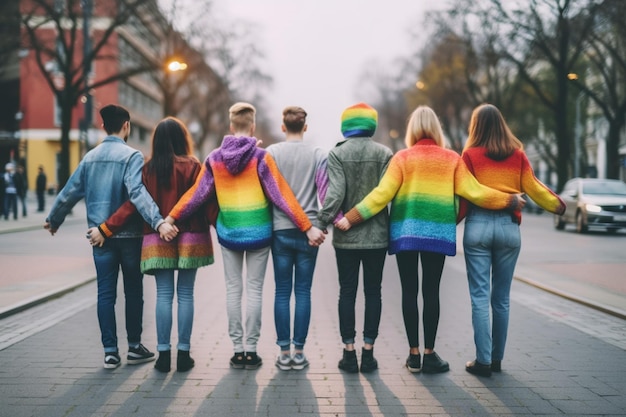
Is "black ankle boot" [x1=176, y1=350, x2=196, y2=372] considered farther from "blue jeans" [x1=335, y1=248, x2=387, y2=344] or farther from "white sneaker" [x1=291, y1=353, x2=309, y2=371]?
"blue jeans" [x1=335, y1=248, x2=387, y2=344]

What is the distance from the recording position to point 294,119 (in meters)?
4.95

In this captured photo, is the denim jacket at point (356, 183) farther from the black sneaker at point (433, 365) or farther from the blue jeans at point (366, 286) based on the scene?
the black sneaker at point (433, 365)

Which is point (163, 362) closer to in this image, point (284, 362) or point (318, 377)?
point (284, 362)

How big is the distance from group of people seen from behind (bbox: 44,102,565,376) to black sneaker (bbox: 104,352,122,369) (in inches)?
0.4

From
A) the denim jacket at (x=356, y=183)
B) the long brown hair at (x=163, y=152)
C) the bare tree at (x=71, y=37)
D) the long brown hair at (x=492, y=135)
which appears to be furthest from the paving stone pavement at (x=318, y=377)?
the bare tree at (x=71, y=37)

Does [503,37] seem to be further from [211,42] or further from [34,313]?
[34,313]

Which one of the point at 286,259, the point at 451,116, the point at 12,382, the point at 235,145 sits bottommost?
the point at 12,382

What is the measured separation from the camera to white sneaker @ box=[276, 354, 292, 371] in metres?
4.84

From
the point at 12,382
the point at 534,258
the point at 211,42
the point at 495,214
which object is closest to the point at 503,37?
the point at 211,42

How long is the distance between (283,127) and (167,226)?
1195 millimetres

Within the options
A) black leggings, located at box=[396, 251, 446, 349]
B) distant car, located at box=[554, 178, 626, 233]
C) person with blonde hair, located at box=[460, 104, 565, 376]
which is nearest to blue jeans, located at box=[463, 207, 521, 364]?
person with blonde hair, located at box=[460, 104, 565, 376]

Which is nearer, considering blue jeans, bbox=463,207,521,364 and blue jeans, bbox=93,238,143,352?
blue jeans, bbox=463,207,521,364

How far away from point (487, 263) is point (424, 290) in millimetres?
520

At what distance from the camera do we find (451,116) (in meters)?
45.6
